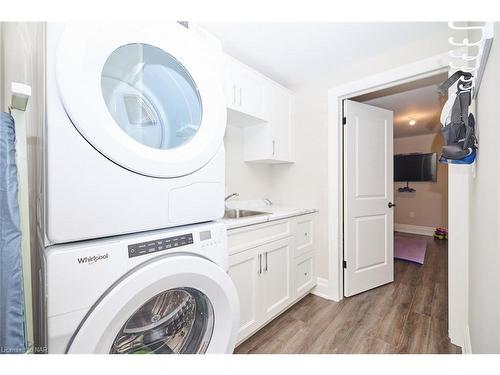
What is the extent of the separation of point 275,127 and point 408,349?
1952 mm

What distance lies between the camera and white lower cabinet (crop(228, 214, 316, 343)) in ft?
4.39

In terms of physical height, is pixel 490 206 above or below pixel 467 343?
above

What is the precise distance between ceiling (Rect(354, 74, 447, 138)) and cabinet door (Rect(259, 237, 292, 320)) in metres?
1.94

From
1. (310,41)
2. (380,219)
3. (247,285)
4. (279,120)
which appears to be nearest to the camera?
(247,285)

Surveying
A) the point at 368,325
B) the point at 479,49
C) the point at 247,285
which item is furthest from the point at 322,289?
the point at 479,49

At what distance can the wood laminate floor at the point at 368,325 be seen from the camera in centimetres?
140

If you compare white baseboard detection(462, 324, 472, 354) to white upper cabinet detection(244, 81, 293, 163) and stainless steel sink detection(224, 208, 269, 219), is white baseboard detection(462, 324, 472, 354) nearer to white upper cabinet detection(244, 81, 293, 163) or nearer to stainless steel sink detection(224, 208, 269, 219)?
stainless steel sink detection(224, 208, 269, 219)

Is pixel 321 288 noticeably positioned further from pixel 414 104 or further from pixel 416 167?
pixel 416 167

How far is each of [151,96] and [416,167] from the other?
5.59 meters

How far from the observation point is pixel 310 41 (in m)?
1.62

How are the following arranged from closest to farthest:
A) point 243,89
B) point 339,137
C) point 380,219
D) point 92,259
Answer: point 92,259 → point 243,89 → point 339,137 → point 380,219

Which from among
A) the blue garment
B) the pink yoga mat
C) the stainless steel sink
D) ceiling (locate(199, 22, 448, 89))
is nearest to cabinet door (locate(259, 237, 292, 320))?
the stainless steel sink
